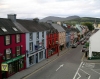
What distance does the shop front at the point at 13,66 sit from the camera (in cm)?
2442

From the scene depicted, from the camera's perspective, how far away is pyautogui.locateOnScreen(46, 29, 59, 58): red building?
4594 cm

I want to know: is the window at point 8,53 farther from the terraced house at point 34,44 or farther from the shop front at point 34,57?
the shop front at point 34,57

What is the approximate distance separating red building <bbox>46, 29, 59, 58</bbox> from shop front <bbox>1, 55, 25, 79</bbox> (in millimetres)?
14043

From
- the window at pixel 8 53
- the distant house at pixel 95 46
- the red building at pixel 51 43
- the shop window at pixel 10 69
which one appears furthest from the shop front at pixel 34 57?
the distant house at pixel 95 46

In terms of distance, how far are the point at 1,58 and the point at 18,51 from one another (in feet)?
17.5

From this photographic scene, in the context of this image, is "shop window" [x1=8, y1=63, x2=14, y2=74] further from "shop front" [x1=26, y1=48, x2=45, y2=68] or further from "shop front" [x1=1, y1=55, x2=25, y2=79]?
"shop front" [x1=26, y1=48, x2=45, y2=68]

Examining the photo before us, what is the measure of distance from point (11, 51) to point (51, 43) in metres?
22.5

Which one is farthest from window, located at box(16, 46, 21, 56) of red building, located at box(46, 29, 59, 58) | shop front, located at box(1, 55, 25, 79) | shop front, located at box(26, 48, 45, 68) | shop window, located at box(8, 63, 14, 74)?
red building, located at box(46, 29, 59, 58)

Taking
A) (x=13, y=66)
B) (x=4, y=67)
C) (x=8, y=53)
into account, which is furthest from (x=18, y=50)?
(x=4, y=67)

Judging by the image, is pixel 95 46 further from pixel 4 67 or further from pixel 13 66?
pixel 4 67

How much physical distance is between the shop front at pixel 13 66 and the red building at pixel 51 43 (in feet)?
46.1

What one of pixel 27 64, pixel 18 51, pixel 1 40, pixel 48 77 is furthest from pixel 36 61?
pixel 1 40

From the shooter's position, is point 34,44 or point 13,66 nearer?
point 13,66

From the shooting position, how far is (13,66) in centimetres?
2803
